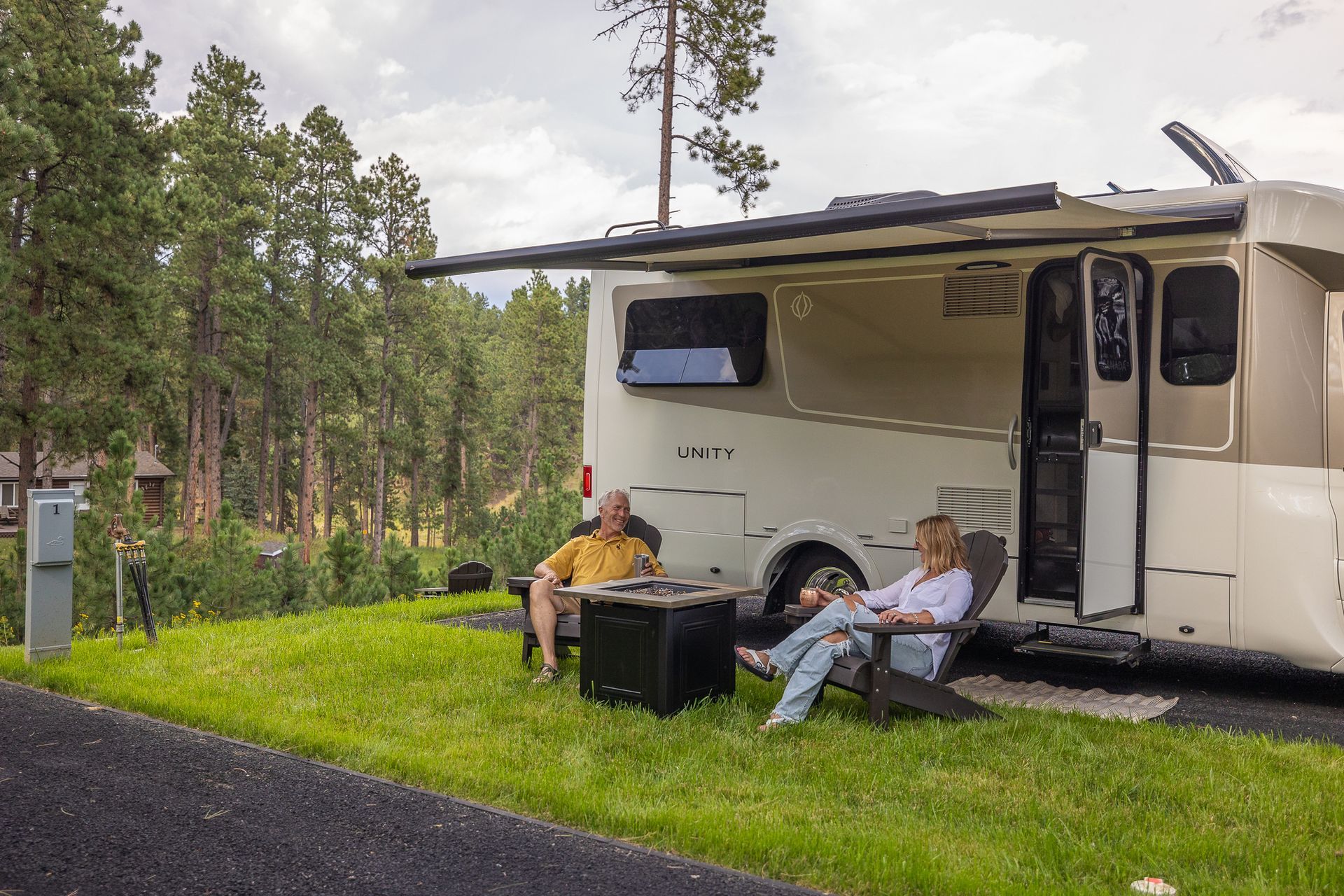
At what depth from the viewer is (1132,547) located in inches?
226

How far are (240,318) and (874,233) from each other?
83.6 ft

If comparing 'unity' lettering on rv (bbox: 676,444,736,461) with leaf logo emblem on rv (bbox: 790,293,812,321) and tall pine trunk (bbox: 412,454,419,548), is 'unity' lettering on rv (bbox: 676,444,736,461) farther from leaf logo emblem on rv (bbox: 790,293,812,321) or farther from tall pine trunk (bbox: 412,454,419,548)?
tall pine trunk (bbox: 412,454,419,548)

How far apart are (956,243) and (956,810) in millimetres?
3492

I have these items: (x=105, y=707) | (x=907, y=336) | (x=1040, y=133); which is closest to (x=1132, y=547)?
(x=907, y=336)

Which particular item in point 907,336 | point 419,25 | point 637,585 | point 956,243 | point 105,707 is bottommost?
point 105,707

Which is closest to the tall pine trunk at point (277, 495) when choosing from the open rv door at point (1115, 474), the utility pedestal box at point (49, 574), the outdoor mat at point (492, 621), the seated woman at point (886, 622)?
the outdoor mat at point (492, 621)

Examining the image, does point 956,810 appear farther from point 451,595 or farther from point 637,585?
point 451,595

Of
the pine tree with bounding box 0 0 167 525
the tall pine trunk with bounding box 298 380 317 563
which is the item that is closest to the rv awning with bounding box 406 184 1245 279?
the pine tree with bounding box 0 0 167 525

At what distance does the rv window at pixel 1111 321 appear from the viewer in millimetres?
5602

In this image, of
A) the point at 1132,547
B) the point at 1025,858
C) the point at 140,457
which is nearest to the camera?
the point at 1025,858

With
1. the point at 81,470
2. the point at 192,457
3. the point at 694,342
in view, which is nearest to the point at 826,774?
the point at 694,342

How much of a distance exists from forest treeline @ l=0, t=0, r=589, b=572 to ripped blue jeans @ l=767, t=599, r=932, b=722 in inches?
273

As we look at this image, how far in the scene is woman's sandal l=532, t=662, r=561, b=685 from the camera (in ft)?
18.3

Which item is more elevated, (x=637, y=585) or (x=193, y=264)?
(x=193, y=264)
